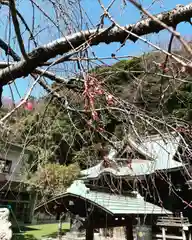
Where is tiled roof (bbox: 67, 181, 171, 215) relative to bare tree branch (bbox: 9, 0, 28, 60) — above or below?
below

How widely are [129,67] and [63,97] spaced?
52cm

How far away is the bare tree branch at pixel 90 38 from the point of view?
93 centimetres

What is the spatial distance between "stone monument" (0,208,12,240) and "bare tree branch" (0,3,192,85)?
21.2 ft

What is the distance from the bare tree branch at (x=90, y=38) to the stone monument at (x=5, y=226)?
6.47 metres

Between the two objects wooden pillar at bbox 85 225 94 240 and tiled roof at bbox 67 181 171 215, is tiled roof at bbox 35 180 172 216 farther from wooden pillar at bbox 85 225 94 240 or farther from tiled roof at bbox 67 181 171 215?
wooden pillar at bbox 85 225 94 240

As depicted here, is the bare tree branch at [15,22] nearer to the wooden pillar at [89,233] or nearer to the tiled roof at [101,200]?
the tiled roof at [101,200]

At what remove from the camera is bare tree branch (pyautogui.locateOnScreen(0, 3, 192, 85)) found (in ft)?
3.05

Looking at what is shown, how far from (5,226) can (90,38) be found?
23.4 ft

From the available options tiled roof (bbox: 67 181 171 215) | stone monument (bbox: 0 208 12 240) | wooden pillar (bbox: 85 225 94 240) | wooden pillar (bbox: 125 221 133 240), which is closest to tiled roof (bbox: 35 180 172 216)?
tiled roof (bbox: 67 181 171 215)

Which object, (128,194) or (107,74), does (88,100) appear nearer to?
(107,74)

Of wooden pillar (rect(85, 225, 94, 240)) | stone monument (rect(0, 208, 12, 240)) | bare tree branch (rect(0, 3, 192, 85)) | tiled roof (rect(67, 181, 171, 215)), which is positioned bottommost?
stone monument (rect(0, 208, 12, 240))

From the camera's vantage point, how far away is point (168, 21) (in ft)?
3.12

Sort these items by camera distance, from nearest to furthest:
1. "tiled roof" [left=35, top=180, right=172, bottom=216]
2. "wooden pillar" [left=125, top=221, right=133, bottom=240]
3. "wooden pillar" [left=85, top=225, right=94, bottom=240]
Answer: "tiled roof" [left=35, top=180, right=172, bottom=216], "wooden pillar" [left=85, top=225, right=94, bottom=240], "wooden pillar" [left=125, top=221, right=133, bottom=240]

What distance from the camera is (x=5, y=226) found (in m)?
6.77
